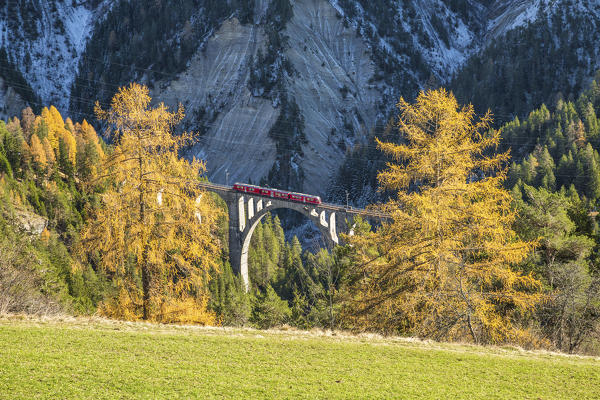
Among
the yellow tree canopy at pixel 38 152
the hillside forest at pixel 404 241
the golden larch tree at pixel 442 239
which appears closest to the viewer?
the golden larch tree at pixel 442 239

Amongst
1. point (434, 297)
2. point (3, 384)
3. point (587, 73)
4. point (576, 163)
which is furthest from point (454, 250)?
point (587, 73)

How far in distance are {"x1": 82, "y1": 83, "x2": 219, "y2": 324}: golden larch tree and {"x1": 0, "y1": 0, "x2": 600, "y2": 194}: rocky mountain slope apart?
4343 inches

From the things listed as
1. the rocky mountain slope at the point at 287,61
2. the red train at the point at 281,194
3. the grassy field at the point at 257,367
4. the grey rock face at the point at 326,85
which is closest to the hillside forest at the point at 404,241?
the grassy field at the point at 257,367

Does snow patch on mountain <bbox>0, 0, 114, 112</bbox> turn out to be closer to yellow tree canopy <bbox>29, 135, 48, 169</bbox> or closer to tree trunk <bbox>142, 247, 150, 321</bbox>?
yellow tree canopy <bbox>29, 135, 48, 169</bbox>

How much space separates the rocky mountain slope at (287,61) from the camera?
133 metres

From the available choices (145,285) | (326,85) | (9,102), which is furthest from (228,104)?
(145,285)

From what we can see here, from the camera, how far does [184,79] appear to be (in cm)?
15062

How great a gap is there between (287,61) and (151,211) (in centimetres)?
12687

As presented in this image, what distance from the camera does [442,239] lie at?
17969 millimetres

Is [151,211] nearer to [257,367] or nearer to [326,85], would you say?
[257,367]

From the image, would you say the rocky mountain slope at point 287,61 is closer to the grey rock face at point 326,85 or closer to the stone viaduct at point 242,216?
the grey rock face at point 326,85

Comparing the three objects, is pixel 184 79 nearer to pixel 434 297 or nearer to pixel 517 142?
pixel 517 142

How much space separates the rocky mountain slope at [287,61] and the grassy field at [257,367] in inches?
4509

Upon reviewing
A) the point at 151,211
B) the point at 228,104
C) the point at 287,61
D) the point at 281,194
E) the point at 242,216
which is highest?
the point at 287,61
